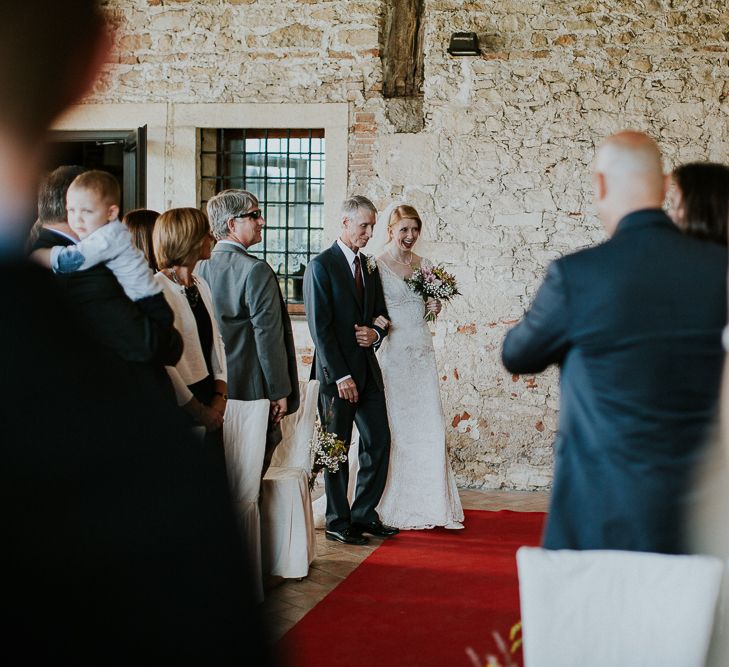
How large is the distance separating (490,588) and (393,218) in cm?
A: 243

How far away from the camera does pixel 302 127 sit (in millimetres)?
7570

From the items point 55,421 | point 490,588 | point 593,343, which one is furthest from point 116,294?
point 55,421

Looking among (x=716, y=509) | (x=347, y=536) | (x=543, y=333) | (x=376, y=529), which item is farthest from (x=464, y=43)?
(x=716, y=509)

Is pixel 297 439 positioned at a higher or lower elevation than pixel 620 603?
lower

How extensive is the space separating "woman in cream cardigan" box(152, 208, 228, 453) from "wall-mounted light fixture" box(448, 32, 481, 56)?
3471 millimetres

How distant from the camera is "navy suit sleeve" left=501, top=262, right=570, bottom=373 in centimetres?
235

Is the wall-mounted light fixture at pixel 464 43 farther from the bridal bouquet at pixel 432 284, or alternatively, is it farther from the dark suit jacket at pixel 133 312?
the dark suit jacket at pixel 133 312

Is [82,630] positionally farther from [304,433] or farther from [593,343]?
[304,433]

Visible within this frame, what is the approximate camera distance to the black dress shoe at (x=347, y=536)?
554cm

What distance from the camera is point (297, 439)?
519 centimetres

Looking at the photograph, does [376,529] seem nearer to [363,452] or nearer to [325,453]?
[363,452]

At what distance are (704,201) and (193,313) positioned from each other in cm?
219

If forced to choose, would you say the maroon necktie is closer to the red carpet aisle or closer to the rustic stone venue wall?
the red carpet aisle

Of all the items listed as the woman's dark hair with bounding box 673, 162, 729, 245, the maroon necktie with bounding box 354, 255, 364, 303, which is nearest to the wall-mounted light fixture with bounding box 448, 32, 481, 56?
the maroon necktie with bounding box 354, 255, 364, 303
